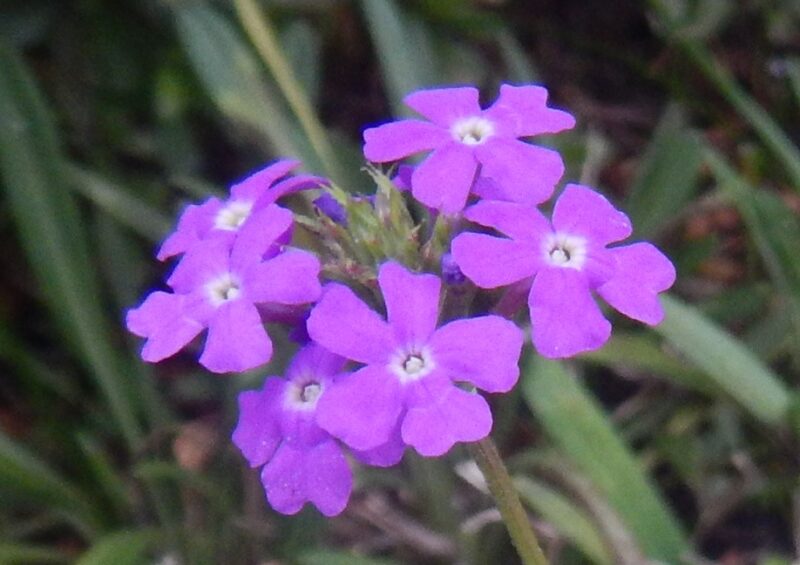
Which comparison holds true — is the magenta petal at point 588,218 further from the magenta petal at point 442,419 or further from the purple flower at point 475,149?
the magenta petal at point 442,419

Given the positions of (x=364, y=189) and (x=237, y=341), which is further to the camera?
(x=364, y=189)

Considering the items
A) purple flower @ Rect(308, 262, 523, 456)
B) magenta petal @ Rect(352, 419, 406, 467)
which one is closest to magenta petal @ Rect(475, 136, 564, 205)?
purple flower @ Rect(308, 262, 523, 456)

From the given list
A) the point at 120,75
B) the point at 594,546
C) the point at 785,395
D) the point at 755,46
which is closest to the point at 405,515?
the point at 594,546

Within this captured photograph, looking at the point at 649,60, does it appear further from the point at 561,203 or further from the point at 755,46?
the point at 561,203

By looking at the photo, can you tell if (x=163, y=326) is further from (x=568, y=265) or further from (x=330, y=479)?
(x=568, y=265)

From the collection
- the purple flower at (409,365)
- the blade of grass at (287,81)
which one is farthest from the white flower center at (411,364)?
the blade of grass at (287,81)

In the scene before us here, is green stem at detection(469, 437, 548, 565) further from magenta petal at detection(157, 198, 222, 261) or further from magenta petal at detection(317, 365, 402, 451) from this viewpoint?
magenta petal at detection(157, 198, 222, 261)

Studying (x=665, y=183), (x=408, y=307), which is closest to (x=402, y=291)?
(x=408, y=307)
